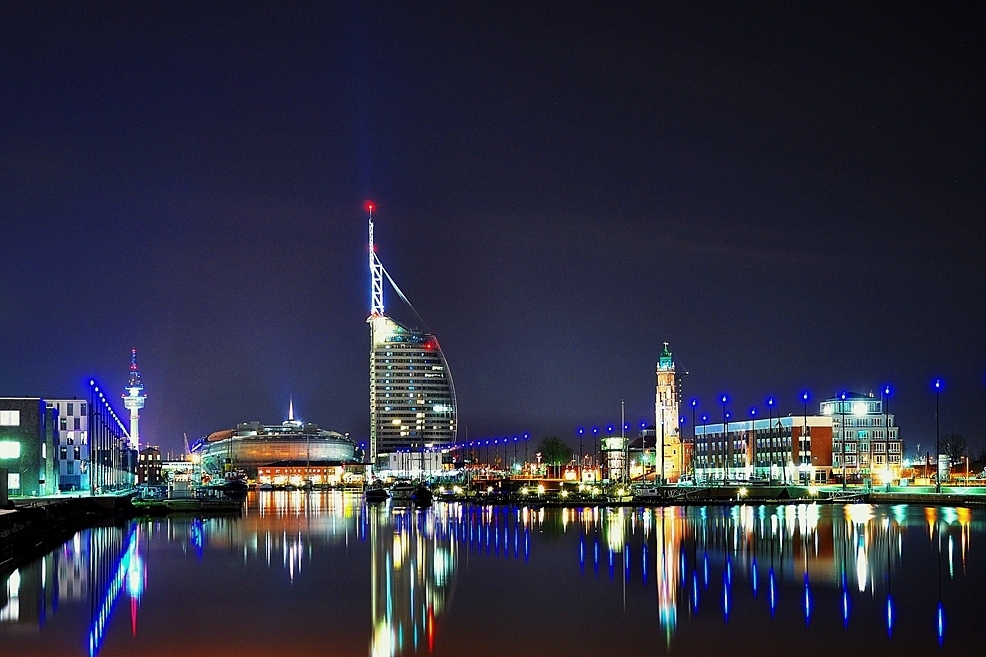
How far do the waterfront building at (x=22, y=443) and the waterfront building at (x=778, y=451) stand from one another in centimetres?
8861

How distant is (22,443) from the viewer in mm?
90375

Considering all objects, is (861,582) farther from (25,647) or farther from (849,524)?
(849,524)

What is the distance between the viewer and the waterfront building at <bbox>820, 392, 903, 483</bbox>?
541ft

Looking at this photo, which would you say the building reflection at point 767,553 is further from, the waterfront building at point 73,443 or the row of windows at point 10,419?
the waterfront building at point 73,443

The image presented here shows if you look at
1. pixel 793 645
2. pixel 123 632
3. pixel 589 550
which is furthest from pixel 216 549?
pixel 793 645

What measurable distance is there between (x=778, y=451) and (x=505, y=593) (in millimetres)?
135811

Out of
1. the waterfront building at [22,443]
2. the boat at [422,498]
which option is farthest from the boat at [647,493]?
the waterfront building at [22,443]

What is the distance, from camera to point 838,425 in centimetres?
16688

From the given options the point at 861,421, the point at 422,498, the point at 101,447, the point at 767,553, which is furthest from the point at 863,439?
the point at 767,553

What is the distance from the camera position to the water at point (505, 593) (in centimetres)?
2905

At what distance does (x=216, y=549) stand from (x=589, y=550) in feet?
53.2

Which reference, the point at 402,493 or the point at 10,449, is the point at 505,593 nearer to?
the point at 10,449

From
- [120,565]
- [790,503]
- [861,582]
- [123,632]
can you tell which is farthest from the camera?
[790,503]

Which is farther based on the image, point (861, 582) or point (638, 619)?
point (861, 582)
